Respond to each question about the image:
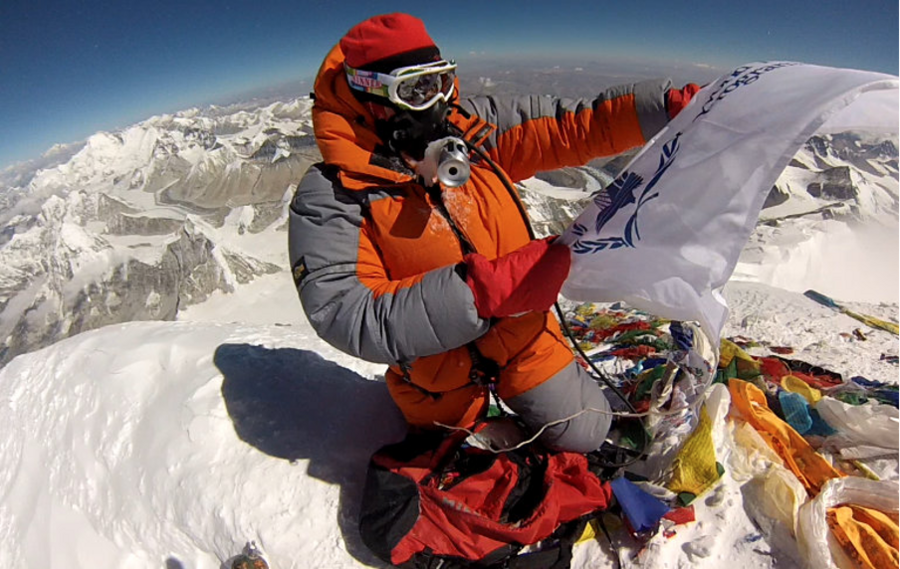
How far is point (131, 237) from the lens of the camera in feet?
174

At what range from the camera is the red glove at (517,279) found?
4.77 ft

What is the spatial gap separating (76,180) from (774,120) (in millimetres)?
183839

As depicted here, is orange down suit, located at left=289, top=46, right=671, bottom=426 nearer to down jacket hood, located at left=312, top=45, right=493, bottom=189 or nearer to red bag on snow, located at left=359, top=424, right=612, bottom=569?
down jacket hood, located at left=312, top=45, right=493, bottom=189

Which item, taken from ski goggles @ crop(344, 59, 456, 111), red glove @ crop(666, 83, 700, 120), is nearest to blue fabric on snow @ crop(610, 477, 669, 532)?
red glove @ crop(666, 83, 700, 120)

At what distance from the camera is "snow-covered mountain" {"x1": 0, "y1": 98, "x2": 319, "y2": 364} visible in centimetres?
2264

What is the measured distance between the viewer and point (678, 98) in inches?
73.2

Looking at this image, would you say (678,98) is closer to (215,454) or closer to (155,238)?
(215,454)

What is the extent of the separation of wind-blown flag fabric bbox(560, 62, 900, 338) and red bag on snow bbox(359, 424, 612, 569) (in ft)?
2.81

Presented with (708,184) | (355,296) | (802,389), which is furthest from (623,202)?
(802,389)

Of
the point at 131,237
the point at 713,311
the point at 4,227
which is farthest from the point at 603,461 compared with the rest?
the point at 4,227

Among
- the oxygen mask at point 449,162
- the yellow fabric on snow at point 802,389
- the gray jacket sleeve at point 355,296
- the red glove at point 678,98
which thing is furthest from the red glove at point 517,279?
the yellow fabric on snow at point 802,389

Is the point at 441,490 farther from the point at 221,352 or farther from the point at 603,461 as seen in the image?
the point at 221,352

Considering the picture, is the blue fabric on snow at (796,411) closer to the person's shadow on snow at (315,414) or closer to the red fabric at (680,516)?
the red fabric at (680,516)

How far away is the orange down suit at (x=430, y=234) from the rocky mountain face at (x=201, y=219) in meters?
0.63
